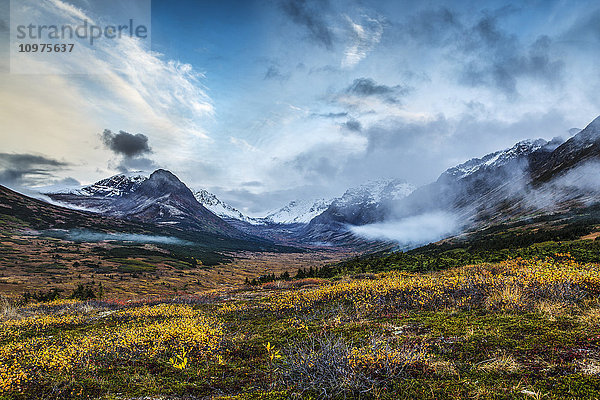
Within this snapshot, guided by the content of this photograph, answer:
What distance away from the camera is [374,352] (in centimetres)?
599

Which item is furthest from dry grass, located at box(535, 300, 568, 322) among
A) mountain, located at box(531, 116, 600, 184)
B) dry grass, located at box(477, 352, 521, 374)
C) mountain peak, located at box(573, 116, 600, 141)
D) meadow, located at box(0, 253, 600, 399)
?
mountain peak, located at box(573, 116, 600, 141)

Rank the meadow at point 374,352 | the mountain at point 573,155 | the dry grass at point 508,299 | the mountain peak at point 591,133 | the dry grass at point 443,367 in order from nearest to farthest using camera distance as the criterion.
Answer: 1. the meadow at point 374,352
2. the dry grass at point 443,367
3. the dry grass at point 508,299
4. the mountain at point 573,155
5. the mountain peak at point 591,133

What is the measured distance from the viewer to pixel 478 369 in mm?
5320

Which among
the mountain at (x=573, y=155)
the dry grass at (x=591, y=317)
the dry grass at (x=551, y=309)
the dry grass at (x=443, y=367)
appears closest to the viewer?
the dry grass at (x=443, y=367)

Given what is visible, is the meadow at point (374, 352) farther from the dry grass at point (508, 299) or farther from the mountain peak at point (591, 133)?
the mountain peak at point (591, 133)

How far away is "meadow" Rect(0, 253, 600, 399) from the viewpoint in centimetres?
499

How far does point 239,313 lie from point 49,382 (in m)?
9.07

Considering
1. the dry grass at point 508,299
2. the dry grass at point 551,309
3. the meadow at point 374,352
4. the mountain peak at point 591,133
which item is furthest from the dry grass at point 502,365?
the mountain peak at point 591,133

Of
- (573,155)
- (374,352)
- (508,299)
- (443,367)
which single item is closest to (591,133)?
(573,155)

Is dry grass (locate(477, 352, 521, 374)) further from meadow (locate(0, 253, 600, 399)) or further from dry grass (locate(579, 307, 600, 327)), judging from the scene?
dry grass (locate(579, 307, 600, 327))

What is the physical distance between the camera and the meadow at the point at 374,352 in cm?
499

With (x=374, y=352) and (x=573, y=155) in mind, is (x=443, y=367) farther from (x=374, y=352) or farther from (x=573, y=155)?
Result: (x=573, y=155)

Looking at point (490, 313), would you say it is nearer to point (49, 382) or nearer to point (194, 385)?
point (194, 385)

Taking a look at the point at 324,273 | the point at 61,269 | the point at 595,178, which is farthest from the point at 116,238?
the point at 595,178
